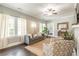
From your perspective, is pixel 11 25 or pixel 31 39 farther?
pixel 31 39

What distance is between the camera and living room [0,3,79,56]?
1.85 meters

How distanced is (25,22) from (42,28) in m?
0.45

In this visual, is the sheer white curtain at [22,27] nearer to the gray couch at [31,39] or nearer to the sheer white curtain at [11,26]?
the sheer white curtain at [11,26]

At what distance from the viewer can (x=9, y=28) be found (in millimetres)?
1877

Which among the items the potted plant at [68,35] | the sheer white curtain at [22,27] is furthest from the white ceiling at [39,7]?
the potted plant at [68,35]

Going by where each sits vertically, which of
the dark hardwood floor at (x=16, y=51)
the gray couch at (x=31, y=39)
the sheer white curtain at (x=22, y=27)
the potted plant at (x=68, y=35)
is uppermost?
the sheer white curtain at (x=22, y=27)

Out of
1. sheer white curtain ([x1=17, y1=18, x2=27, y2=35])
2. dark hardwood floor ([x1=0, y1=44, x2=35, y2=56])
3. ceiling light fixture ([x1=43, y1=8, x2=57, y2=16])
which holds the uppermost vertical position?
ceiling light fixture ([x1=43, y1=8, x2=57, y2=16])

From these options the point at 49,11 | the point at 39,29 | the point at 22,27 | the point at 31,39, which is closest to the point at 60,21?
the point at 49,11

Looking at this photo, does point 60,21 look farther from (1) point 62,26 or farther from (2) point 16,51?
(2) point 16,51

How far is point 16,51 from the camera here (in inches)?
73.9

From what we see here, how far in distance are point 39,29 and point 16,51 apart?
2.50ft

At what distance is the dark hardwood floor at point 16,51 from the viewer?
1.84 metres

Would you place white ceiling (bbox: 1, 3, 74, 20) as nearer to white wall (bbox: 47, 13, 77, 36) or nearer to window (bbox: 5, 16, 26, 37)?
white wall (bbox: 47, 13, 77, 36)

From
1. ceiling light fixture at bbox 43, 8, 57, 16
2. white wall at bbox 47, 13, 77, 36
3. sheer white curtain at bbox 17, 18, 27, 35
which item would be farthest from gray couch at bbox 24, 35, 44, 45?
ceiling light fixture at bbox 43, 8, 57, 16
